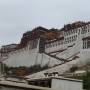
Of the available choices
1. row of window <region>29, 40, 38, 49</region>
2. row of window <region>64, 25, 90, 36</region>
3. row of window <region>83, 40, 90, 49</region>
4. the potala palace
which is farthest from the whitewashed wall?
row of window <region>29, 40, 38, 49</region>

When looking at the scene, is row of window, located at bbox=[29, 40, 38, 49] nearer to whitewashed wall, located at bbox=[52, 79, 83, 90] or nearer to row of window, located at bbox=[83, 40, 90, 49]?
row of window, located at bbox=[83, 40, 90, 49]

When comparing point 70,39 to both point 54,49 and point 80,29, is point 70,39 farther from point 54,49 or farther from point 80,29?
point 54,49

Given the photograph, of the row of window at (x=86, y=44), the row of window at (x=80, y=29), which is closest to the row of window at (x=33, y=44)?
the row of window at (x=80, y=29)

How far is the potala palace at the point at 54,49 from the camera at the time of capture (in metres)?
44.6

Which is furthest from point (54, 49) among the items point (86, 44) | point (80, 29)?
point (86, 44)

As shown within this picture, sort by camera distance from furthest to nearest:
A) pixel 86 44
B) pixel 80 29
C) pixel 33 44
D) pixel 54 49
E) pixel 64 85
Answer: pixel 33 44, pixel 54 49, pixel 80 29, pixel 86 44, pixel 64 85

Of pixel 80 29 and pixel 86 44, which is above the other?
pixel 80 29

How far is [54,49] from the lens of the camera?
60.6 metres

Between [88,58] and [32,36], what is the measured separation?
27.2 meters

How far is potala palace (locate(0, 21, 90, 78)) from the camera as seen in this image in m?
44.6

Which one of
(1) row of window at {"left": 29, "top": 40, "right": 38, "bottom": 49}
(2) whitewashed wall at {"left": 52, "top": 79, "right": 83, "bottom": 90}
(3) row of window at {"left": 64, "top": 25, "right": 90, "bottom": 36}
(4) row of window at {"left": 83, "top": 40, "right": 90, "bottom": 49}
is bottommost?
(2) whitewashed wall at {"left": 52, "top": 79, "right": 83, "bottom": 90}

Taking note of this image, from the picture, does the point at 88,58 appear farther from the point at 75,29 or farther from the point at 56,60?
the point at 75,29

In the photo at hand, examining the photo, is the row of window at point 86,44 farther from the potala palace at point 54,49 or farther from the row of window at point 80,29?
the row of window at point 80,29

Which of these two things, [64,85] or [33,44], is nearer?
[64,85]
